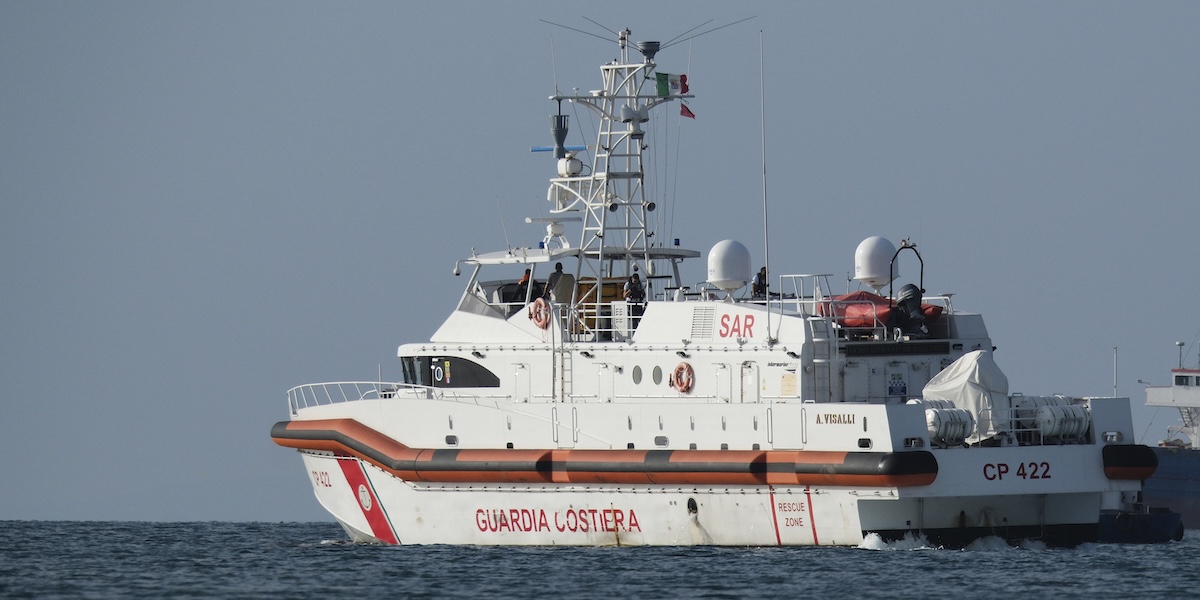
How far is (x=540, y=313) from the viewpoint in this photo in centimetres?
2892

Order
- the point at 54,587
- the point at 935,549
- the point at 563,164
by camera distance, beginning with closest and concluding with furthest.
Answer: the point at 54,587, the point at 935,549, the point at 563,164

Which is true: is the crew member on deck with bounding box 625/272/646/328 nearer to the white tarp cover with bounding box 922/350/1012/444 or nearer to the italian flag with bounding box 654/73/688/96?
the italian flag with bounding box 654/73/688/96

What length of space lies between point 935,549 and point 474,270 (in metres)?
8.81

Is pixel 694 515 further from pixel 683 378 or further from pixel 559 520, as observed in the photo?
pixel 559 520

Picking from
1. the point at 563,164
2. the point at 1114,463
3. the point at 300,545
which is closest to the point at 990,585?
the point at 1114,463

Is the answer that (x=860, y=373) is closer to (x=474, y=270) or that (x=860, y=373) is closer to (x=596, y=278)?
(x=596, y=278)

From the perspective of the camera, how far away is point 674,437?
26.7 meters

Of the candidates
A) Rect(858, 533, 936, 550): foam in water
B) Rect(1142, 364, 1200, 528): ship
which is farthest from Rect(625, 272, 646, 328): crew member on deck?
Rect(1142, 364, 1200, 528): ship

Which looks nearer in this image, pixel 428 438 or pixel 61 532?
pixel 428 438

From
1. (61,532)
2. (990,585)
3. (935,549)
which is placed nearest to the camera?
(990,585)

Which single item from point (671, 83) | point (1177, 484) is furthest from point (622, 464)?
point (1177, 484)

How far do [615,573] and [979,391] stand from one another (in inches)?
214

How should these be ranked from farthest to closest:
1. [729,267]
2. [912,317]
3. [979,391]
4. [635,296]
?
1. [635,296]
2. [729,267]
3. [912,317]
4. [979,391]

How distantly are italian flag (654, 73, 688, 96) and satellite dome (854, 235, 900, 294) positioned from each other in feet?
13.9
